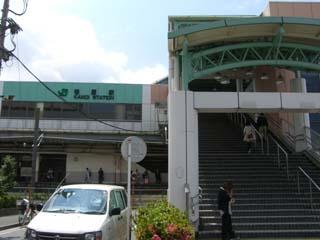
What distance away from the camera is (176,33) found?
14484mm

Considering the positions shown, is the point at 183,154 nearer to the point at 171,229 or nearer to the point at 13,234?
the point at 171,229

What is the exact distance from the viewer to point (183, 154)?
524 inches

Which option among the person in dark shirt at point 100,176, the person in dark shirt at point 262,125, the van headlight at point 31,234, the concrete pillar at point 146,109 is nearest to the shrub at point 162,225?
the van headlight at point 31,234

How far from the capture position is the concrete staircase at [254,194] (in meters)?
12.8

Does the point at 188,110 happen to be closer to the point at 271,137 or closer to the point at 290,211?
the point at 290,211

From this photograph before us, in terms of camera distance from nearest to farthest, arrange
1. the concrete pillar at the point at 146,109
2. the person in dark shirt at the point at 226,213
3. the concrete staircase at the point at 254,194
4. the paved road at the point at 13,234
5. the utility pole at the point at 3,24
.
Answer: the person in dark shirt at the point at 226,213, the concrete staircase at the point at 254,194, the paved road at the point at 13,234, the utility pole at the point at 3,24, the concrete pillar at the point at 146,109

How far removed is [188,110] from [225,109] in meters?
1.20

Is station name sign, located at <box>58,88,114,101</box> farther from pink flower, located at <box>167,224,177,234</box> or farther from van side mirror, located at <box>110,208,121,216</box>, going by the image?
pink flower, located at <box>167,224,177,234</box>

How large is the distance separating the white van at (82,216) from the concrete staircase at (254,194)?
156 inches

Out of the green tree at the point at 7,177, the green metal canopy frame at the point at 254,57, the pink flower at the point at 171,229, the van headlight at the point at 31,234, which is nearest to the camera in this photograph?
the pink flower at the point at 171,229

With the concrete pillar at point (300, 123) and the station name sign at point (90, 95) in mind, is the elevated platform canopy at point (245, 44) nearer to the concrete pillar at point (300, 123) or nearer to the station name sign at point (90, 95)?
the concrete pillar at point (300, 123)

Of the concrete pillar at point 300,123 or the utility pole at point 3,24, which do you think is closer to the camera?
the utility pole at point 3,24

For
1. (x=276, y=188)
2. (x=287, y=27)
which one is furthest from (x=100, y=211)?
(x=287, y=27)

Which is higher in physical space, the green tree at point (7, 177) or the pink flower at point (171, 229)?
the green tree at point (7, 177)
